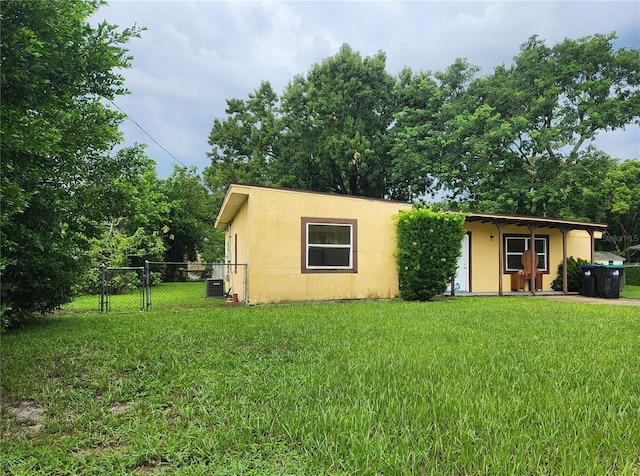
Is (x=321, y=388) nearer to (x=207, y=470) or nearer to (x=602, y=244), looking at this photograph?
(x=207, y=470)

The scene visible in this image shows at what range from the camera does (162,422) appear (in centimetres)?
253

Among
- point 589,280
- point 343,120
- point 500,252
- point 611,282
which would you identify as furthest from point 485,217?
point 343,120

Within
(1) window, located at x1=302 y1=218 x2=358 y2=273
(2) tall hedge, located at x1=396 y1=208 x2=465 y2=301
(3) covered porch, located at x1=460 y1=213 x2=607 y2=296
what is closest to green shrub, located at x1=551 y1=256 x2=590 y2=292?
(3) covered porch, located at x1=460 y1=213 x2=607 y2=296

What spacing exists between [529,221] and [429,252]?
4.71m

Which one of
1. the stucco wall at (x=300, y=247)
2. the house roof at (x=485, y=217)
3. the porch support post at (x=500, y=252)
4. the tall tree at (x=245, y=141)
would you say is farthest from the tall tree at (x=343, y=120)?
the stucco wall at (x=300, y=247)

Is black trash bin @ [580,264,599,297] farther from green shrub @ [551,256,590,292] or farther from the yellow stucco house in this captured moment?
the yellow stucco house

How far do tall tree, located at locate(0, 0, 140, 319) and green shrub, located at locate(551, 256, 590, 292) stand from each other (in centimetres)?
1385

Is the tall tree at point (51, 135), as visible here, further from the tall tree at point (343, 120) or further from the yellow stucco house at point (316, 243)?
the tall tree at point (343, 120)

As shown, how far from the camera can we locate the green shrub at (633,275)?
19797mm

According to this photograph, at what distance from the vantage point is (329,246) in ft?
33.1

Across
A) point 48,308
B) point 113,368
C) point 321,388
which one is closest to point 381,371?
point 321,388

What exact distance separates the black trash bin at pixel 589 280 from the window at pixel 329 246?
7613 millimetres

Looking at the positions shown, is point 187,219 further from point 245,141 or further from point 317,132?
point 317,132

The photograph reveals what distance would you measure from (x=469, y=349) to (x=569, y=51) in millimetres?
19175
